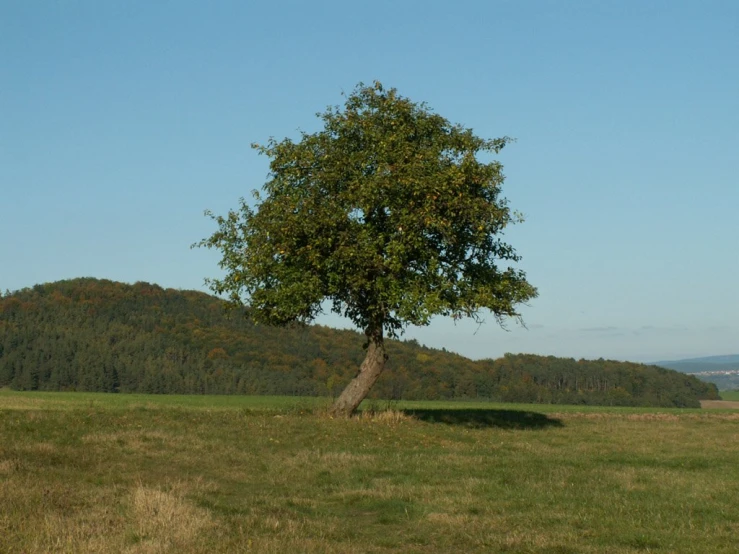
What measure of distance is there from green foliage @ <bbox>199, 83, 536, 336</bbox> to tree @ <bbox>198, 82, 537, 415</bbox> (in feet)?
0.19

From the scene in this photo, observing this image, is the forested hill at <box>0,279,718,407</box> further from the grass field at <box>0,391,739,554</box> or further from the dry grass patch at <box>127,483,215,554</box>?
the dry grass patch at <box>127,483,215,554</box>

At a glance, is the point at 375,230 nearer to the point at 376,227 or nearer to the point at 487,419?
the point at 376,227

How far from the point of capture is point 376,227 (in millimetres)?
31938

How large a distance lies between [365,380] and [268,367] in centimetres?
6789

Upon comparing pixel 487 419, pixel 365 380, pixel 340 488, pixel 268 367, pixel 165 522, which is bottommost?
pixel 340 488

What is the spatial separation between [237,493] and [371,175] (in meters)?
17.6

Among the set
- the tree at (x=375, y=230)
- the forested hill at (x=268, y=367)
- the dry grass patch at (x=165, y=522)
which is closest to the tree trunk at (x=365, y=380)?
the tree at (x=375, y=230)

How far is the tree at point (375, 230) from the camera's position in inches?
1196

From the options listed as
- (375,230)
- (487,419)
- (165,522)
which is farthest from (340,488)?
(487,419)

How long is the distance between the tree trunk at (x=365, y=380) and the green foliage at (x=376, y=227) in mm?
624

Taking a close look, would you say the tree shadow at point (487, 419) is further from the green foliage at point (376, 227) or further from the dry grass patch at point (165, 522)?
the dry grass patch at point (165, 522)

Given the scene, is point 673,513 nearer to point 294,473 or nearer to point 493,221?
point 294,473

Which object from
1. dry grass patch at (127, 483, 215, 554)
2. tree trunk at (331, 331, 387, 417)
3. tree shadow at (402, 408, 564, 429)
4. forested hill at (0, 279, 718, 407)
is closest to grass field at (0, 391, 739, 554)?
dry grass patch at (127, 483, 215, 554)

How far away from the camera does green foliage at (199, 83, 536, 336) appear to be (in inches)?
1196
